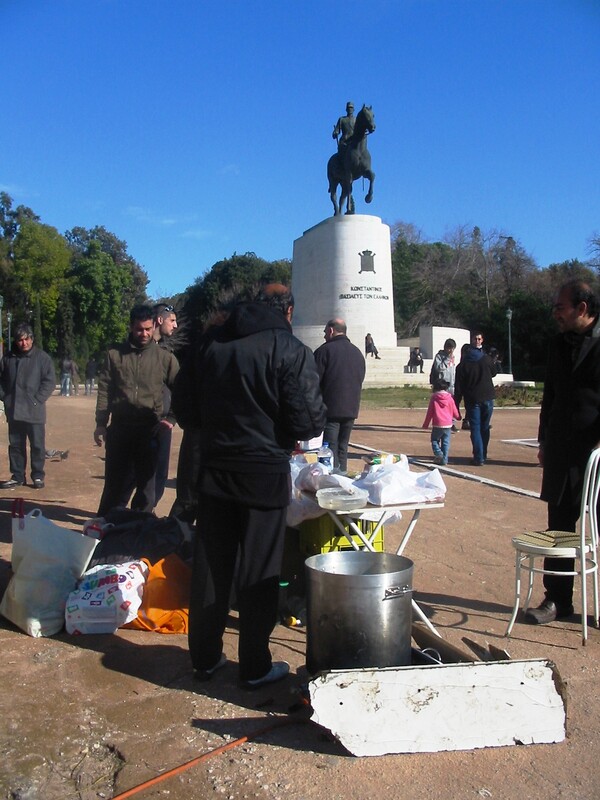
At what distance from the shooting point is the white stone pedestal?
1337 inches

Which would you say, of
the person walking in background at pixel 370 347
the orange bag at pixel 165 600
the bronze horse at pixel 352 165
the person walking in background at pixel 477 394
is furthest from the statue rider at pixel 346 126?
the orange bag at pixel 165 600

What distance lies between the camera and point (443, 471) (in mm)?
9883

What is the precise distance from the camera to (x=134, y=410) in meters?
5.73

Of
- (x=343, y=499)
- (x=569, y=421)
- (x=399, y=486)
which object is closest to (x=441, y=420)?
(x=569, y=421)

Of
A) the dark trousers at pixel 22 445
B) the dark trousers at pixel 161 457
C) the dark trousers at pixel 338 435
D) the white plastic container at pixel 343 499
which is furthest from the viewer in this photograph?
the dark trousers at pixel 22 445

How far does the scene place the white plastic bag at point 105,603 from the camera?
159 inches

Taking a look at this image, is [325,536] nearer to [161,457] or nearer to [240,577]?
[240,577]

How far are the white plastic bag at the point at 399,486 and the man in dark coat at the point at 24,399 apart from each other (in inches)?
221

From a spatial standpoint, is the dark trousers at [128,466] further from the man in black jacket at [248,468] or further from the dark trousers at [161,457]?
the man in black jacket at [248,468]

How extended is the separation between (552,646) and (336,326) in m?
4.60

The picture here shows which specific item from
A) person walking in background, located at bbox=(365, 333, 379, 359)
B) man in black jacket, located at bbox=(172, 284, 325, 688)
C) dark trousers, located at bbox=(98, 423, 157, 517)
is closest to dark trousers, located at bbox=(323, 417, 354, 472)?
dark trousers, located at bbox=(98, 423, 157, 517)

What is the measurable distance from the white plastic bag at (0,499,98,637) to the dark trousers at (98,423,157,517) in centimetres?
148

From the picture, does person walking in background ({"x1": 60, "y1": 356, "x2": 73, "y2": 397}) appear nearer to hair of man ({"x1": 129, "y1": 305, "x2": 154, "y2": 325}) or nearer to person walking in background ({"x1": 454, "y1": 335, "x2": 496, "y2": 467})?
person walking in background ({"x1": 454, "y1": 335, "x2": 496, "y2": 467})

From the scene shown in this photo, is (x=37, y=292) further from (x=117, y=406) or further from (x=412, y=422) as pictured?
(x=117, y=406)
